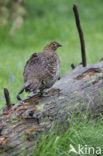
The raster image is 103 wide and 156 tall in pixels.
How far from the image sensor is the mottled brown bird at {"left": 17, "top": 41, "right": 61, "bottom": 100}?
413 centimetres

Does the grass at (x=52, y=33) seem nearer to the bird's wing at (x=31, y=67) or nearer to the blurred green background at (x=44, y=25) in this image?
the blurred green background at (x=44, y=25)

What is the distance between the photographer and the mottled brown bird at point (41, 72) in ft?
13.6

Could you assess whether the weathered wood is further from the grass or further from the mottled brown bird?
the grass

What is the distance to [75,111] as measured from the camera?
4.06 m

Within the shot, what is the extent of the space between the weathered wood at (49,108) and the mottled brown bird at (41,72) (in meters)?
0.12

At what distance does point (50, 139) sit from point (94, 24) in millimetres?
13565

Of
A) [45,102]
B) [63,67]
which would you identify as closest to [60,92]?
[45,102]

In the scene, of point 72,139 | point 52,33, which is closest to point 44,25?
point 52,33

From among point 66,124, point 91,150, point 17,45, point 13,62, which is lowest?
point 91,150

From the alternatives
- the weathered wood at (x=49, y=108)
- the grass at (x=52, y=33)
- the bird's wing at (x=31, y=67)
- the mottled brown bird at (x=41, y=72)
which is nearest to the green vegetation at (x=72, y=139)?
the weathered wood at (x=49, y=108)

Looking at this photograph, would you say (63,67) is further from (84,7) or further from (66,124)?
(84,7)

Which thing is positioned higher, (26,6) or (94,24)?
(26,6)

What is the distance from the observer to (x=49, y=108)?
3.93 m

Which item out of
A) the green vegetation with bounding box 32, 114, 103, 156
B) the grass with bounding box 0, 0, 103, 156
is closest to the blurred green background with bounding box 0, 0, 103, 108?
the grass with bounding box 0, 0, 103, 156
